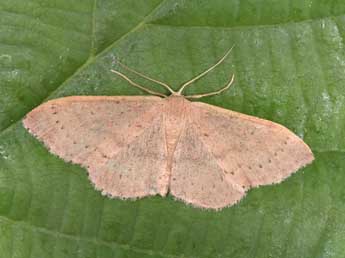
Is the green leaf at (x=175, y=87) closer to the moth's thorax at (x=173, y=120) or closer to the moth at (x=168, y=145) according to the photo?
the moth at (x=168, y=145)

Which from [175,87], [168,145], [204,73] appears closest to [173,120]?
[168,145]

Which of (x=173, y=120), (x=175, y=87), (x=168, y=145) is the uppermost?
(x=175, y=87)

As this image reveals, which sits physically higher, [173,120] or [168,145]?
[173,120]

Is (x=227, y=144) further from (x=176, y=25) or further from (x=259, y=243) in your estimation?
(x=176, y=25)

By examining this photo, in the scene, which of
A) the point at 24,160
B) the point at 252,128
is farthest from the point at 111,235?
the point at 252,128

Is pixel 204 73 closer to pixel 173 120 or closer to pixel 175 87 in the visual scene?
pixel 175 87

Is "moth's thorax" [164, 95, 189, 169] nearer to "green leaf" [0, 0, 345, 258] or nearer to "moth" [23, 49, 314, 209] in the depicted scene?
"moth" [23, 49, 314, 209]

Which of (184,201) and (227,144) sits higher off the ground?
(227,144)

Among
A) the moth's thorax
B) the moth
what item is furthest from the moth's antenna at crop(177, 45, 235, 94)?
the moth's thorax
